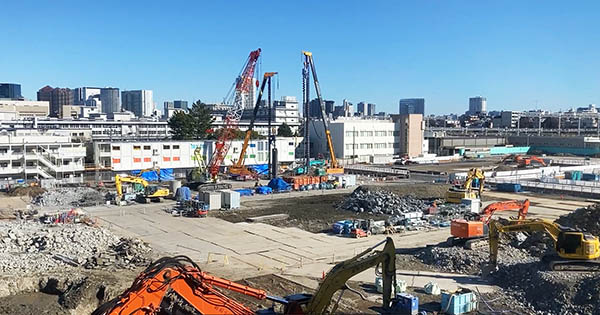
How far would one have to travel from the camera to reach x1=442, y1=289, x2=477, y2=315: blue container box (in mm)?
14797

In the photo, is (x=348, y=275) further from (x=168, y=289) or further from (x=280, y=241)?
(x=280, y=241)

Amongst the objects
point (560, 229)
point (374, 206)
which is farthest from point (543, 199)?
point (560, 229)

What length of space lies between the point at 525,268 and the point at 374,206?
51.4 ft

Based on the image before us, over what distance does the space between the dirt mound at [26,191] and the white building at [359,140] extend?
38959mm

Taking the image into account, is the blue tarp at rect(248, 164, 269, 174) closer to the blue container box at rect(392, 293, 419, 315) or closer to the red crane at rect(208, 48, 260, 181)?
the red crane at rect(208, 48, 260, 181)

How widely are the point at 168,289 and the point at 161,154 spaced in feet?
141

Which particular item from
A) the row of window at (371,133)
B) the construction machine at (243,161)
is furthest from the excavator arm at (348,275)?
the row of window at (371,133)

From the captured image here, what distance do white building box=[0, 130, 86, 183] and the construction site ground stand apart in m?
13.8

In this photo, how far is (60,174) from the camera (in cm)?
4656

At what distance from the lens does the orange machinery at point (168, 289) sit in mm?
9641

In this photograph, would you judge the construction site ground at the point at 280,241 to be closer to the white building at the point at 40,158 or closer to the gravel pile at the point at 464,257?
the gravel pile at the point at 464,257

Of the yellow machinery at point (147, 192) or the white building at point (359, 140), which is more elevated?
the white building at point (359, 140)

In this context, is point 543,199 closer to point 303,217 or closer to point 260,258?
point 303,217

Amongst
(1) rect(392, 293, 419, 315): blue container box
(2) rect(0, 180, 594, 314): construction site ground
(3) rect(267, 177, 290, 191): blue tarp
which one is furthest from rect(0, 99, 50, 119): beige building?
(1) rect(392, 293, 419, 315): blue container box
